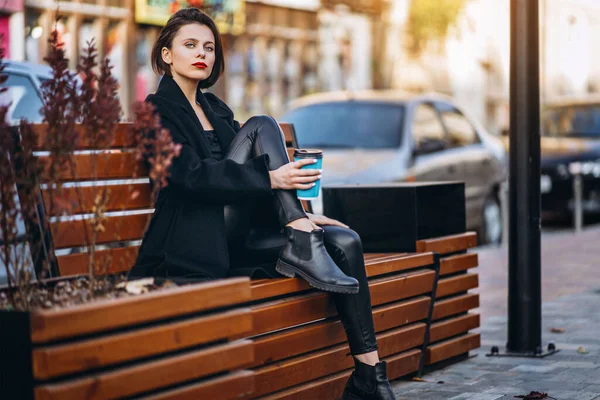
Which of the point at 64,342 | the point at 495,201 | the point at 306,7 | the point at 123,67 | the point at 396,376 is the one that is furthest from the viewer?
the point at 306,7

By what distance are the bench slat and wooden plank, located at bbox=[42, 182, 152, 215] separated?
0.71 m

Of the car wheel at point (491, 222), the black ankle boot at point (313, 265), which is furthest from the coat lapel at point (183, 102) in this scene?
the car wheel at point (491, 222)

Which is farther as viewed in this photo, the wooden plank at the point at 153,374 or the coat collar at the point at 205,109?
the coat collar at the point at 205,109

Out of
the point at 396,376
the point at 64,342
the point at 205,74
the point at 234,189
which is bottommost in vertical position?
the point at 396,376

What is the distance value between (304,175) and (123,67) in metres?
18.5

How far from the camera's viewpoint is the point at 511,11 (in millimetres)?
6012

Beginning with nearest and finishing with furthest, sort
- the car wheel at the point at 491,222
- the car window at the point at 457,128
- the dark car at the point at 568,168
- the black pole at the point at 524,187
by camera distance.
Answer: the black pole at the point at 524,187
the car window at the point at 457,128
the car wheel at the point at 491,222
the dark car at the point at 568,168

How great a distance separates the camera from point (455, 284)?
5.79 metres

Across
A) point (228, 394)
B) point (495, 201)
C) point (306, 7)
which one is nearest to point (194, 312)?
point (228, 394)

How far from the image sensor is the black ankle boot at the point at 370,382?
4520mm

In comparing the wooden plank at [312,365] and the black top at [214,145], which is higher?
the black top at [214,145]

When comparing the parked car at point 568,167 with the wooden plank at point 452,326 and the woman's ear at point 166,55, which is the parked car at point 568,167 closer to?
the wooden plank at point 452,326

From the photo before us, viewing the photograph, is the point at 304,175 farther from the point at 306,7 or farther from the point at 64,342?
the point at 306,7

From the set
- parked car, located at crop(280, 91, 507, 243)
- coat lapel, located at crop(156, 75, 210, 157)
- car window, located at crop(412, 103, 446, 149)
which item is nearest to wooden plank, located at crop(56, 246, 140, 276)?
coat lapel, located at crop(156, 75, 210, 157)
